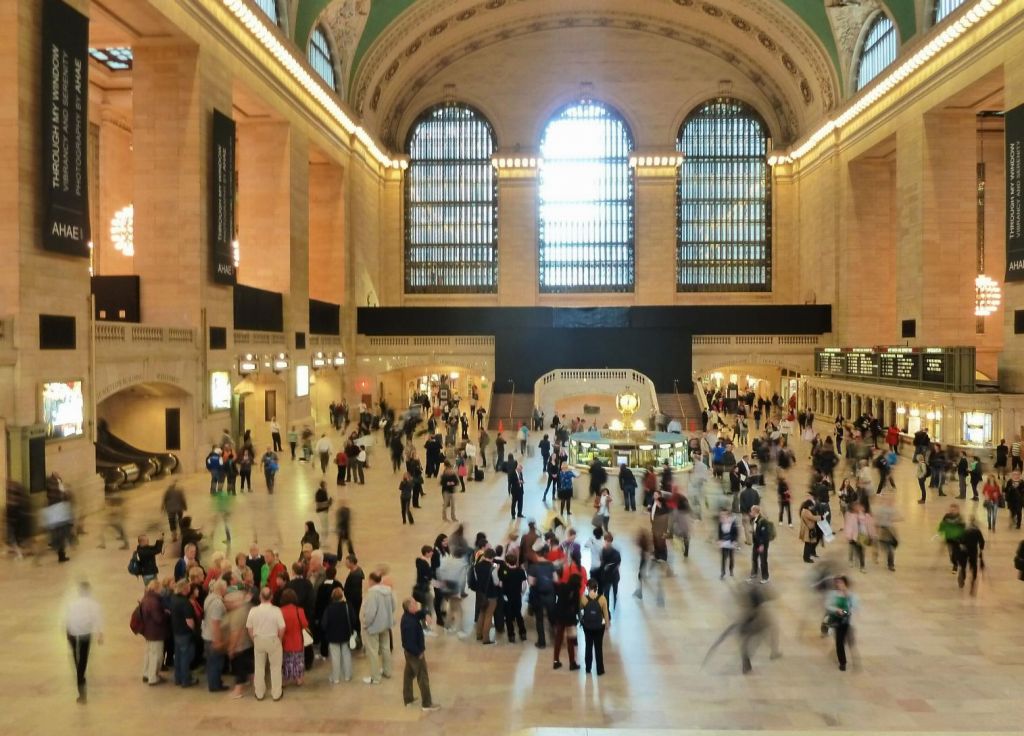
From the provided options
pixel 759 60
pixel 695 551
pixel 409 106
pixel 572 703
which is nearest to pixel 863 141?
pixel 759 60

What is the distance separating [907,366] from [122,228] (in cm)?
2528

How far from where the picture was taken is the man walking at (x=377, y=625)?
24.1 feet

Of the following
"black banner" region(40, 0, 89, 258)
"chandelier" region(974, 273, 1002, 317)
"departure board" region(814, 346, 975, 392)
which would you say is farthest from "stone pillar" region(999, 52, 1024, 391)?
"black banner" region(40, 0, 89, 258)

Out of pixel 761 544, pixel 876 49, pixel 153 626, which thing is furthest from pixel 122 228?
pixel 876 49

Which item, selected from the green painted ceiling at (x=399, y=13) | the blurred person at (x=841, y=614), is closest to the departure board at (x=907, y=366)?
the green painted ceiling at (x=399, y=13)

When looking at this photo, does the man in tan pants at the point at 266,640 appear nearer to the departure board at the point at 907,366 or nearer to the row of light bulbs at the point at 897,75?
the departure board at the point at 907,366

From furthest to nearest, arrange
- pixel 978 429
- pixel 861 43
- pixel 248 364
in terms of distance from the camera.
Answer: pixel 861 43, pixel 248 364, pixel 978 429

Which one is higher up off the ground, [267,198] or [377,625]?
[267,198]

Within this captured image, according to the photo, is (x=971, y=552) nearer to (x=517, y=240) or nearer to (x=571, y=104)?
(x=517, y=240)

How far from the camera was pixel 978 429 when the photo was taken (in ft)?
68.7

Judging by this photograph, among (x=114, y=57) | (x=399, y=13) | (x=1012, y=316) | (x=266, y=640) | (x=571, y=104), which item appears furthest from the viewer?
(x=571, y=104)

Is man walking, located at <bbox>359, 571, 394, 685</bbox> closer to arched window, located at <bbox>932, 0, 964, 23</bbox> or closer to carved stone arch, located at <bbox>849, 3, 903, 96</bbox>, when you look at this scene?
arched window, located at <bbox>932, 0, 964, 23</bbox>

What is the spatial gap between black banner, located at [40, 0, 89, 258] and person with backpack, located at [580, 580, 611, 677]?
464 inches

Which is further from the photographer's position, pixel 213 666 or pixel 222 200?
pixel 222 200
